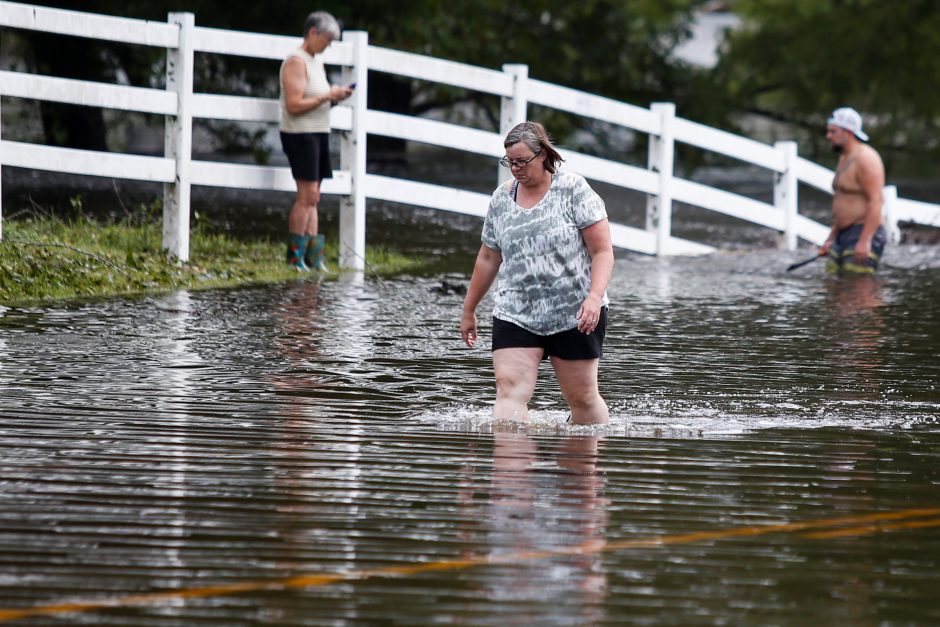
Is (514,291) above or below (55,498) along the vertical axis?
above

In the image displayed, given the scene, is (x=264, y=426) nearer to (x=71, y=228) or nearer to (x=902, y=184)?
(x=71, y=228)

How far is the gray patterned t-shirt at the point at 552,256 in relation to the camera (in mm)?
6898

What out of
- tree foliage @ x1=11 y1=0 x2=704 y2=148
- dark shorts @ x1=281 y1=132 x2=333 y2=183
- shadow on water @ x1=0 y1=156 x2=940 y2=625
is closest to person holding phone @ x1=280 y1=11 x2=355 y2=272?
dark shorts @ x1=281 y1=132 x2=333 y2=183

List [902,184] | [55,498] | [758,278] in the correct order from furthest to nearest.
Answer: [902,184] → [758,278] → [55,498]

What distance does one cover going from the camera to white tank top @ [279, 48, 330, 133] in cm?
1278

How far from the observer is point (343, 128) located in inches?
547

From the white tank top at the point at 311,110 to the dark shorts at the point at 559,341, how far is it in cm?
611

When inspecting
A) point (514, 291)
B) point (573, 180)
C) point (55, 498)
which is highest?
point (573, 180)

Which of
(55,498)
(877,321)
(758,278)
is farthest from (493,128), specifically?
(55,498)

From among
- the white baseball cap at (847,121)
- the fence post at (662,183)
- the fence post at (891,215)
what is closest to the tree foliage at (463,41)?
the fence post at (662,183)

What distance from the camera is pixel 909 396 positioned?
8.02m

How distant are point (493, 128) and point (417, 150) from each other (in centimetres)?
714

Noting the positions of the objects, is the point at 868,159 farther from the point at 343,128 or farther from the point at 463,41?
the point at 463,41

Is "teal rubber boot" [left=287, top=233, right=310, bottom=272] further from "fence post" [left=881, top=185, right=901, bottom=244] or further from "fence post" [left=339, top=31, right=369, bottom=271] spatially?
"fence post" [left=881, top=185, right=901, bottom=244]
